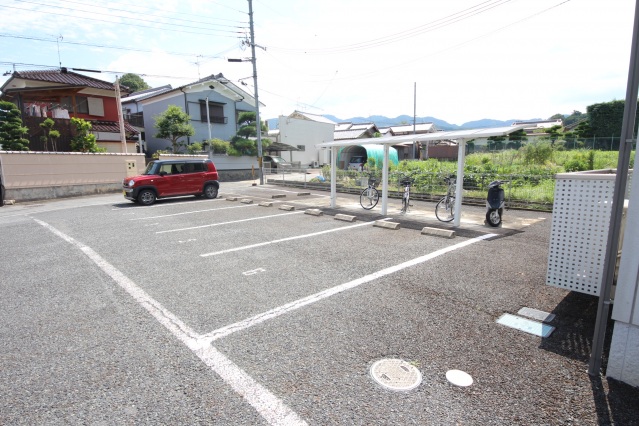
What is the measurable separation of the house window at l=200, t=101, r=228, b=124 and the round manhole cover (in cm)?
2829

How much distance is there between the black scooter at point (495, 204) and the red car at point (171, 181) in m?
10.9

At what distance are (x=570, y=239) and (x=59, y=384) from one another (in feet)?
16.0

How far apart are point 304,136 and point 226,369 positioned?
36.9 m

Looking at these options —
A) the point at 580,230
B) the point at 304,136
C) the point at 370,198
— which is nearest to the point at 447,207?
the point at 370,198

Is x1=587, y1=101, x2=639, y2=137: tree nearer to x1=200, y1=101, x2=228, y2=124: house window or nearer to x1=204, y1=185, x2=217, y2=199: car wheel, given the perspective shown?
x1=200, y1=101, x2=228, y2=124: house window

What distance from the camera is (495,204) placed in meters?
7.76

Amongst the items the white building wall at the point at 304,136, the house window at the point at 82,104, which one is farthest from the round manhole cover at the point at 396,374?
the white building wall at the point at 304,136

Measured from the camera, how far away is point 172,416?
2246 mm

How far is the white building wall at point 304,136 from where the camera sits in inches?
1462

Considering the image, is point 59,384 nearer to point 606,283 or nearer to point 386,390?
point 386,390

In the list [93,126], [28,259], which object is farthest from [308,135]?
[28,259]

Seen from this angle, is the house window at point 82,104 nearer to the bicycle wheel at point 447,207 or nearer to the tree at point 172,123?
the tree at point 172,123

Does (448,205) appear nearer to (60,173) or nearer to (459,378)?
(459,378)

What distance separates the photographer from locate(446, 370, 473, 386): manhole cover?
8.31 ft
